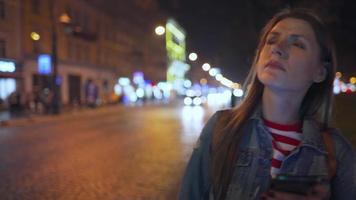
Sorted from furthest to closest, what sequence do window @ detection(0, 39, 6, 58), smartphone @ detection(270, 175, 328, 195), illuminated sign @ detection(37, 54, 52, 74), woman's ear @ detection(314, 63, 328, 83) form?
1. window @ detection(0, 39, 6, 58)
2. illuminated sign @ detection(37, 54, 52, 74)
3. woman's ear @ detection(314, 63, 328, 83)
4. smartphone @ detection(270, 175, 328, 195)

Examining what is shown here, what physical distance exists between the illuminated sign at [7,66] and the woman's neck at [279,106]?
31772mm

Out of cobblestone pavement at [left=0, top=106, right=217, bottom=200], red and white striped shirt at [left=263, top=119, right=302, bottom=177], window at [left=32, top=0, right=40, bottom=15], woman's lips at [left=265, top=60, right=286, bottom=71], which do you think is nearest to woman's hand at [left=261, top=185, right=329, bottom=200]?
red and white striped shirt at [left=263, top=119, right=302, bottom=177]

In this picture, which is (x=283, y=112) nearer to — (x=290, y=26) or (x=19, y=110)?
(x=290, y=26)

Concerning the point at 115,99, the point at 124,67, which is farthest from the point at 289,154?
the point at 124,67

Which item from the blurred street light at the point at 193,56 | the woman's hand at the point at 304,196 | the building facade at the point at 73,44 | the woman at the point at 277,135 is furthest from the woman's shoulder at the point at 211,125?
the building facade at the point at 73,44

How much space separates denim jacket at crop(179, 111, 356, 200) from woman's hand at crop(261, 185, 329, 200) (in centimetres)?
11

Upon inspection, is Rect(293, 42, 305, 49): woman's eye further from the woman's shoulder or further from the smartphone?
the smartphone

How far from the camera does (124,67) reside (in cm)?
6375

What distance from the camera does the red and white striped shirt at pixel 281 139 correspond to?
76.9 inches

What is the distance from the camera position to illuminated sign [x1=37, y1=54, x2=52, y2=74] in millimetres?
29812

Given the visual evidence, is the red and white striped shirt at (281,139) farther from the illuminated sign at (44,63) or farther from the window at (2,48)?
the window at (2,48)

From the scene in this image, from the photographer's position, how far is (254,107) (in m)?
2.12

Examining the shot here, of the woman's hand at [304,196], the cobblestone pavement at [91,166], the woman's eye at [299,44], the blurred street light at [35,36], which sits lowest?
the cobblestone pavement at [91,166]

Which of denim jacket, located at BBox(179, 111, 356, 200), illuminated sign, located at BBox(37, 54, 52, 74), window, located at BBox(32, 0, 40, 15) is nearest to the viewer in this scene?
denim jacket, located at BBox(179, 111, 356, 200)
